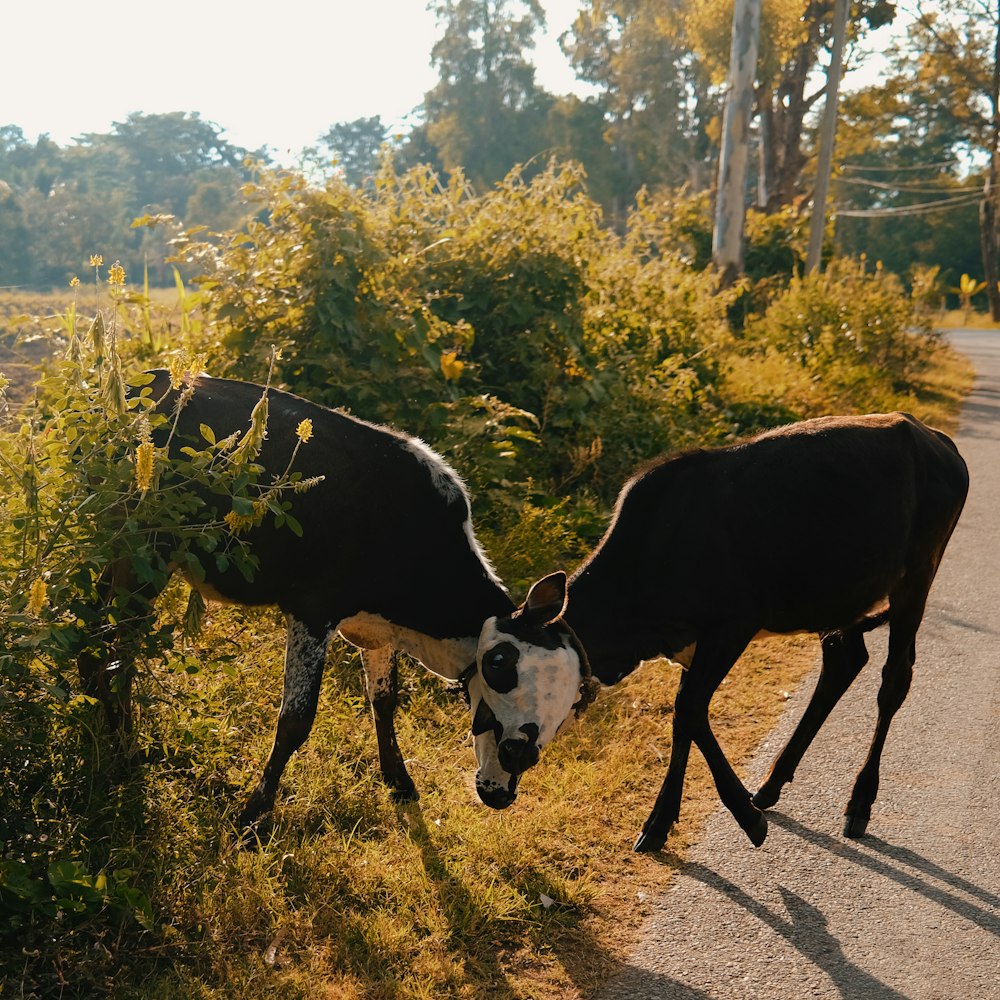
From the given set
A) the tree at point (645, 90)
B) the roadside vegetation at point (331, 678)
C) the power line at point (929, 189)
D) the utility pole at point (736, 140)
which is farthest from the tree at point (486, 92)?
the roadside vegetation at point (331, 678)

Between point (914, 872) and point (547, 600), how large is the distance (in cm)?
185

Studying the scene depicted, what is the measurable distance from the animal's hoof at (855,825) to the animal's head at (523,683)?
1.40m

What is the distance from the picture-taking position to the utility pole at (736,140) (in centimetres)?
1672

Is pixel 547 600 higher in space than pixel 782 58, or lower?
lower

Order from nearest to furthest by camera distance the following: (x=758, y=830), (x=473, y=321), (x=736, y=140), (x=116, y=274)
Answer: (x=116, y=274), (x=758, y=830), (x=473, y=321), (x=736, y=140)

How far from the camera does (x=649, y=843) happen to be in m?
4.62

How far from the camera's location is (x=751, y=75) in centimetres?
1681

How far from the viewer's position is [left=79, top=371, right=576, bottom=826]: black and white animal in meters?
4.65

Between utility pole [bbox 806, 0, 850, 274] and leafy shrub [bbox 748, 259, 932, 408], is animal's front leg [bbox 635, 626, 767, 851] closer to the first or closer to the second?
leafy shrub [bbox 748, 259, 932, 408]

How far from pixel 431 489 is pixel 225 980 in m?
2.10

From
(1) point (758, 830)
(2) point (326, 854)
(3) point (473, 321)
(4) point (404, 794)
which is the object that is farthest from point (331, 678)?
(3) point (473, 321)

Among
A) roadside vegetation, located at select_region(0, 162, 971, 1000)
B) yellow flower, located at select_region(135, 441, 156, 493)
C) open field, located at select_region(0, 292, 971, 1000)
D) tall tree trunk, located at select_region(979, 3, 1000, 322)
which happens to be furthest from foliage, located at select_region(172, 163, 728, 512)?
tall tree trunk, located at select_region(979, 3, 1000, 322)

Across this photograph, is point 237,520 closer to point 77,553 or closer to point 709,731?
point 77,553

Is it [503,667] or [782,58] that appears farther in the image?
[782,58]
